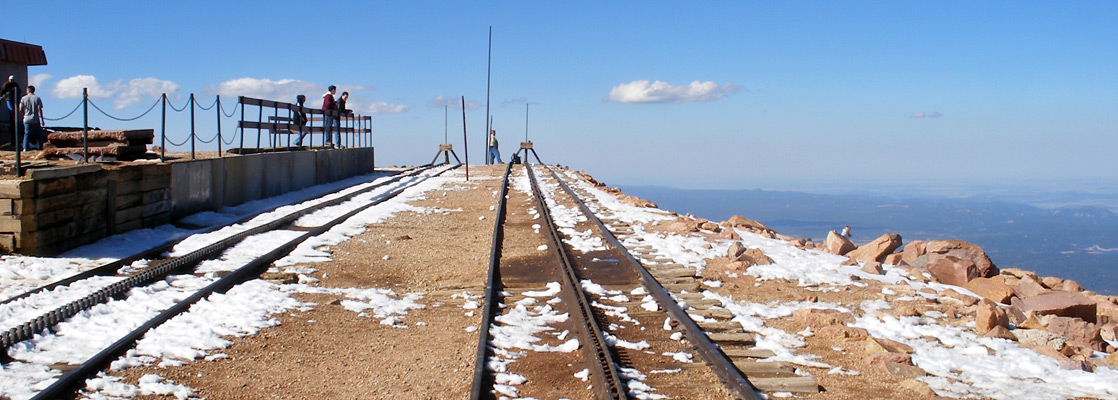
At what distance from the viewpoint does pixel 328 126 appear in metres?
25.0

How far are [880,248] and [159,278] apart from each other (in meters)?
9.40

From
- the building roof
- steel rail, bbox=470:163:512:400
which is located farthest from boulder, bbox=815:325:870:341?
the building roof

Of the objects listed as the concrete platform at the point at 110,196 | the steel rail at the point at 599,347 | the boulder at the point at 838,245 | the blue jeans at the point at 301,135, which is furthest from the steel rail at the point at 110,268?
the blue jeans at the point at 301,135

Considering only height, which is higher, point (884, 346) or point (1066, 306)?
point (1066, 306)

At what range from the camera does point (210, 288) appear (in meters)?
7.79

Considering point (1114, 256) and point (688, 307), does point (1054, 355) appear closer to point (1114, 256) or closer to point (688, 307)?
point (688, 307)

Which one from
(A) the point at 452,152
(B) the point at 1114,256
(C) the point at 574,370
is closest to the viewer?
(C) the point at 574,370

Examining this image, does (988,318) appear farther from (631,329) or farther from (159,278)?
(159,278)

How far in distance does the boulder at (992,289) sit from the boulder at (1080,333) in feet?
4.68

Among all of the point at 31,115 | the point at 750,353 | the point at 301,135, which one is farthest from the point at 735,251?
the point at 301,135

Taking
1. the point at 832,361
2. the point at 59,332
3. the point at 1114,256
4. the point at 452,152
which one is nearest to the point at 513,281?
the point at 832,361

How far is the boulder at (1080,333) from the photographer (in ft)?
23.6

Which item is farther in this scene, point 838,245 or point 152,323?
point 838,245

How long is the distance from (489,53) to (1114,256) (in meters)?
133
